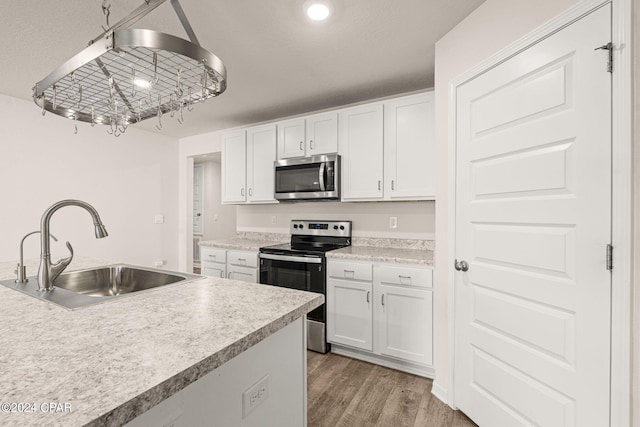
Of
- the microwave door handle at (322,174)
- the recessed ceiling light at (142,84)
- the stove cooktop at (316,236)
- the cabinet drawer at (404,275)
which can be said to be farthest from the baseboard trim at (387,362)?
the recessed ceiling light at (142,84)

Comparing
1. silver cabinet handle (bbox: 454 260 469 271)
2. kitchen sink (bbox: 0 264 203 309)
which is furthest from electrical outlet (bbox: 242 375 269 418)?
silver cabinet handle (bbox: 454 260 469 271)

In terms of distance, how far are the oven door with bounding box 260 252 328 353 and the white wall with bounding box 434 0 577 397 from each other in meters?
0.97

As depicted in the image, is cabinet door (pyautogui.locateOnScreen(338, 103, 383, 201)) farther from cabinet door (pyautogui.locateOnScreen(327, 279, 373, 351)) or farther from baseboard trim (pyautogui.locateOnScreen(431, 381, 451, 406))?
baseboard trim (pyautogui.locateOnScreen(431, 381, 451, 406))

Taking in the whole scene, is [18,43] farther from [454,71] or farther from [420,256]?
[420,256]

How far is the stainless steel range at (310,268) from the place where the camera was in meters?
2.68

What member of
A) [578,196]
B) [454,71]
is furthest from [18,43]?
[578,196]

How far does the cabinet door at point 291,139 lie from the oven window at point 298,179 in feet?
0.53

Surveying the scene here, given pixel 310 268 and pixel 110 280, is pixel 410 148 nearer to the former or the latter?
pixel 310 268

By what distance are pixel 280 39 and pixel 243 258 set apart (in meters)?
2.10

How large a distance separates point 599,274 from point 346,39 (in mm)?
1902

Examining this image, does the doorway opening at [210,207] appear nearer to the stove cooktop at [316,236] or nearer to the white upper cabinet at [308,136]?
the stove cooktop at [316,236]

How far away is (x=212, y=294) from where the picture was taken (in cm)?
122

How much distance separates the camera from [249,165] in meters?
3.54

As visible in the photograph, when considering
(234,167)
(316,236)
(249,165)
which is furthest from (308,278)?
(234,167)
